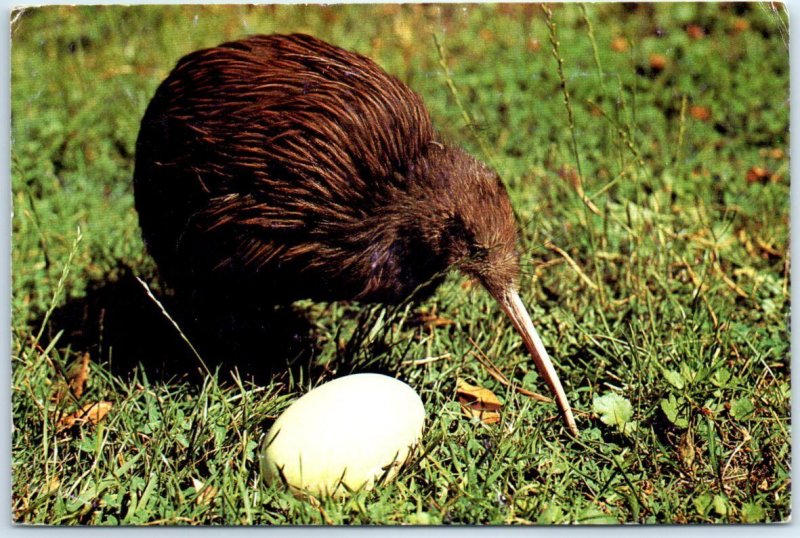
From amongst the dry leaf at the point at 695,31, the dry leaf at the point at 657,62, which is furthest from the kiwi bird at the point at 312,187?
the dry leaf at the point at 657,62

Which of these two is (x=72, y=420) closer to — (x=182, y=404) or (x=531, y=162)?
(x=182, y=404)

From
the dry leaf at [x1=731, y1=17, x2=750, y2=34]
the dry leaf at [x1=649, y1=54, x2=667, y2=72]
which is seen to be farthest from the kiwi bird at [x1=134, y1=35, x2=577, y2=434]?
the dry leaf at [x1=649, y1=54, x2=667, y2=72]

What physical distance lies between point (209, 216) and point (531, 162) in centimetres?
152

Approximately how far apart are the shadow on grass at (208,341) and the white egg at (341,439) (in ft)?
1.24

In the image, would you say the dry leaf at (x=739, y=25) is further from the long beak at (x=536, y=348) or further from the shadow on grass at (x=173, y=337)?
the shadow on grass at (x=173, y=337)

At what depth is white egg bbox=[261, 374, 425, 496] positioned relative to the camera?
2129 millimetres

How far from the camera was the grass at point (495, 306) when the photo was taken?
7.64 feet

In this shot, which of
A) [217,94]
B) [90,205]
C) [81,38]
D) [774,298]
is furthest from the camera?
[90,205]

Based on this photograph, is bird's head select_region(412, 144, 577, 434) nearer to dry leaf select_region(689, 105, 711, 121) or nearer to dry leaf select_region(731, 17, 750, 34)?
dry leaf select_region(731, 17, 750, 34)

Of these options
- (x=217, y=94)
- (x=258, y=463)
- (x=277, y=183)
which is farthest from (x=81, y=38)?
(x=258, y=463)

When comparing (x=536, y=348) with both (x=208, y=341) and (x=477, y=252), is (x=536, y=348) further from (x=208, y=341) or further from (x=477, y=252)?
(x=208, y=341)

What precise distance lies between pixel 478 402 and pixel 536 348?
0.22m

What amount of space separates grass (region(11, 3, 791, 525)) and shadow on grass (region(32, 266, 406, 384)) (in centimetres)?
1

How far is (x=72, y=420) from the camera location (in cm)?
249
